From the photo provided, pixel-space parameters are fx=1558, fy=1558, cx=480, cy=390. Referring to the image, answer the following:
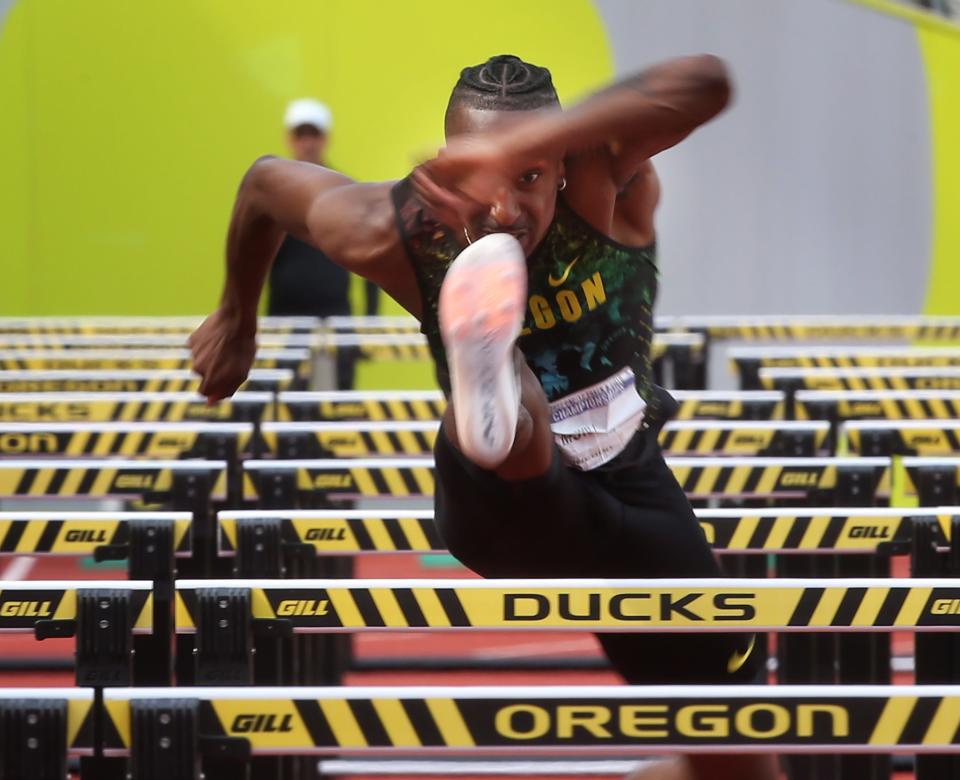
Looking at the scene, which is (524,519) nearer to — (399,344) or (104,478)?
(104,478)

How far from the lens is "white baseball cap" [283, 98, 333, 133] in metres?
7.91

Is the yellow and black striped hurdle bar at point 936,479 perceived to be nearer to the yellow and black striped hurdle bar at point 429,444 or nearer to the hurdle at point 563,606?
the yellow and black striped hurdle bar at point 429,444

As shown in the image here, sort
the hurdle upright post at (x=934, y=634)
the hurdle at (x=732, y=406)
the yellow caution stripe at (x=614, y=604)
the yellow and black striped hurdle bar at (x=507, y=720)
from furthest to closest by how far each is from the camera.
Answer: the hurdle at (x=732, y=406), the hurdle upright post at (x=934, y=634), the yellow caution stripe at (x=614, y=604), the yellow and black striped hurdle bar at (x=507, y=720)

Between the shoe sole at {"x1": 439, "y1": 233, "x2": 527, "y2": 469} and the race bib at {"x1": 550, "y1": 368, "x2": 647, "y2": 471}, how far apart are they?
1.42 ft

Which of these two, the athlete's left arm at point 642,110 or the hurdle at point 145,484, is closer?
the athlete's left arm at point 642,110

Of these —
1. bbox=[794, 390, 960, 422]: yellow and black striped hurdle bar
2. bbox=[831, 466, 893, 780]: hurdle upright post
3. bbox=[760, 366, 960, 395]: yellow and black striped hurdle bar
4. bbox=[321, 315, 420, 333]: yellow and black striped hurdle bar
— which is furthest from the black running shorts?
bbox=[321, 315, 420, 333]: yellow and black striped hurdle bar

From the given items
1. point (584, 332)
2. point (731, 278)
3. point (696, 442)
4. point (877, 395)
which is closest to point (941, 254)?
point (731, 278)

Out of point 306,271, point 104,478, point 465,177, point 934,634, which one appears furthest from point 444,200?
point 306,271

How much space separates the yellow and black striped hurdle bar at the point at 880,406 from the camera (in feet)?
15.9

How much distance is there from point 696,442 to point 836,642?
0.87 m

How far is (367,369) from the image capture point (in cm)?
915

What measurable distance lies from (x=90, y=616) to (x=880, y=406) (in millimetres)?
3040

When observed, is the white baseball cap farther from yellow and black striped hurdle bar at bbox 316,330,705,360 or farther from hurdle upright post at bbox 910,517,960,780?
hurdle upright post at bbox 910,517,960,780

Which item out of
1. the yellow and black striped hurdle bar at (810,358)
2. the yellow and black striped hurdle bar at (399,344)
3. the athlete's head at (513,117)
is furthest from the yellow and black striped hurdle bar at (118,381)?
the athlete's head at (513,117)
